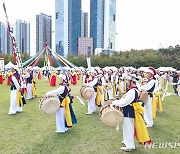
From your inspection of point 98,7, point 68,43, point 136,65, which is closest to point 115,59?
point 136,65

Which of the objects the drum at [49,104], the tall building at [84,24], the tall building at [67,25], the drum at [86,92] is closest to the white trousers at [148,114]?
the drum at [86,92]

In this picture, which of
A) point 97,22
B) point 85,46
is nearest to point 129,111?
point 85,46

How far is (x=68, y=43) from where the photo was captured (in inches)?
2138

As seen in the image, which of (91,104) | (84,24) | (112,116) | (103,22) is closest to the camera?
(112,116)

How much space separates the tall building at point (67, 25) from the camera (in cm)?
5022

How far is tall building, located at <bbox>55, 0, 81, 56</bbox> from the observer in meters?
50.2

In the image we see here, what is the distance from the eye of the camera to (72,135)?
6652 millimetres

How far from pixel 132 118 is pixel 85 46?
2094 inches

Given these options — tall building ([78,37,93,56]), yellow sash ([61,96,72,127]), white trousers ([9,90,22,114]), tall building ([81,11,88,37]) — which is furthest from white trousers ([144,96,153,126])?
tall building ([81,11,88,37])

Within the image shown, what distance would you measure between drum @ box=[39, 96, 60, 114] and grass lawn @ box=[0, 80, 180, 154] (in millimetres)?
686

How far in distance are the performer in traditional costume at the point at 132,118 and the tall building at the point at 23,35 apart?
2068 inches

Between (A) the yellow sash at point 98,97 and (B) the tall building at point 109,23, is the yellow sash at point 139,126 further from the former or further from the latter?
(B) the tall building at point 109,23

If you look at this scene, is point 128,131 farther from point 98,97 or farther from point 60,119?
point 98,97

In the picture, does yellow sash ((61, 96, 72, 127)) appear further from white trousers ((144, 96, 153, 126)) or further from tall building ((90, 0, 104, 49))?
tall building ((90, 0, 104, 49))
